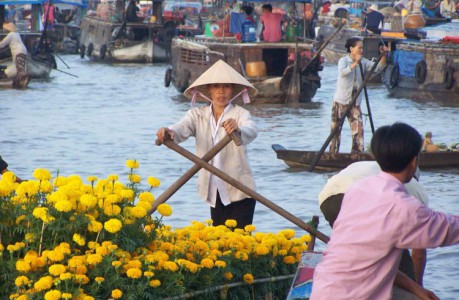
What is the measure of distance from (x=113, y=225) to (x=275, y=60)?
1693 centimetres

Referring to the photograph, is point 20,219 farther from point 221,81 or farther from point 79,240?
point 221,81

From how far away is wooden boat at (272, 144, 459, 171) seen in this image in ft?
39.0

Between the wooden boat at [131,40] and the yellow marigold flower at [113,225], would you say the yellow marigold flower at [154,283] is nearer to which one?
the yellow marigold flower at [113,225]

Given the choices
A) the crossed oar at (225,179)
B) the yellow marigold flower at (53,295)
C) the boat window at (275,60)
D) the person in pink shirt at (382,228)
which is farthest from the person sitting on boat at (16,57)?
the person in pink shirt at (382,228)

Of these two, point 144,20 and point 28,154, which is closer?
point 28,154

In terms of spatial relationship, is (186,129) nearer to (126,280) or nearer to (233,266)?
(233,266)

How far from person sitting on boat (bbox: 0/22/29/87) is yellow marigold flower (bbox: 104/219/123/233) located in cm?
1834

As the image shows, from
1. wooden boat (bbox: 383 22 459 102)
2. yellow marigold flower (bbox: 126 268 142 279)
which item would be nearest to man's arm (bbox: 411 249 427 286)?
yellow marigold flower (bbox: 126 268 142 279)

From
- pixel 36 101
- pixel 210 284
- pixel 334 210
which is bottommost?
pixel 36 101

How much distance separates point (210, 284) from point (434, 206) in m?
6.23

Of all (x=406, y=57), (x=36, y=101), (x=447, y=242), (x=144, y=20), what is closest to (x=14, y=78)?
(x=36, y=101)

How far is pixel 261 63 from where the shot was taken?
20.0m

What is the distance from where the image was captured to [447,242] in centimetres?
345

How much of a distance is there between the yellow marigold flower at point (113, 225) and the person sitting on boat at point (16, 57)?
18.3 meters
